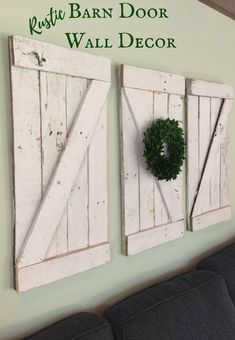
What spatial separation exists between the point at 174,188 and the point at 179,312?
61 cm

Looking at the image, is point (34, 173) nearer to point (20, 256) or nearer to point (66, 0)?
point (20, 256)

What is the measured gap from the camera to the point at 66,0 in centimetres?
133

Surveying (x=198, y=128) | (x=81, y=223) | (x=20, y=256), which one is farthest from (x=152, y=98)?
(x=20, y=256)

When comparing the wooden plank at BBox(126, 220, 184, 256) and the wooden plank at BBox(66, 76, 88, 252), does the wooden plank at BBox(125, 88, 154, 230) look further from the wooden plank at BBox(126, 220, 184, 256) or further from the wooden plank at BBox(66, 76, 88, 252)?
the wooden plank at BBox(66, 76, 88, 252)

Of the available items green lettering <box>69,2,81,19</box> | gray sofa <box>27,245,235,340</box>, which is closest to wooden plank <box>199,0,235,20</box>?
green lettering <box>69,2,81,19</box>

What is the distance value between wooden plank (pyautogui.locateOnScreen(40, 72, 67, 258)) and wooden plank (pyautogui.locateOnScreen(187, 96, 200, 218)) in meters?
0.81

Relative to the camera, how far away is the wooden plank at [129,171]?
5.05 ft

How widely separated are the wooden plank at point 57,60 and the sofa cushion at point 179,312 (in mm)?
894

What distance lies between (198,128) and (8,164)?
3.70 ft

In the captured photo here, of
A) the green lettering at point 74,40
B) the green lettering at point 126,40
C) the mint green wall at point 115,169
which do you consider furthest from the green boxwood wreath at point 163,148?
the green lettering at point 74,40

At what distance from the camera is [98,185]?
1.44 m

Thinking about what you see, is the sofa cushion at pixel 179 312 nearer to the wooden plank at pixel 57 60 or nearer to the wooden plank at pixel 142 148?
the wooden plank at pixel 142 148

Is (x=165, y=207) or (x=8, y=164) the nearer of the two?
(x=8, y=164)

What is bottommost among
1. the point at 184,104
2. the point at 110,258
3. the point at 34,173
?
the point at 110,258
